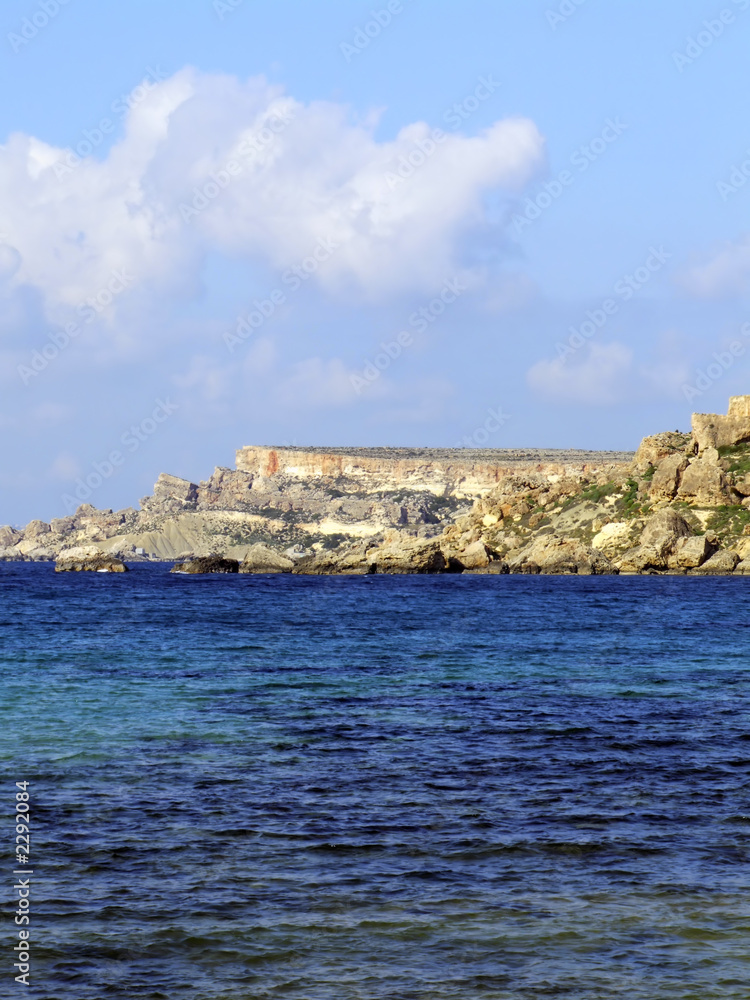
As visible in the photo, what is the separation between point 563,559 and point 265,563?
149 ft

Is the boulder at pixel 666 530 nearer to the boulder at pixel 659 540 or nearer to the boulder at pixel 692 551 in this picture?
the boulder at pixel 659 540

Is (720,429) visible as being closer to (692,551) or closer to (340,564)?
(692,551)

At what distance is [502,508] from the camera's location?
124000mm

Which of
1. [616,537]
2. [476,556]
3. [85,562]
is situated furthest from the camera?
[85,562]

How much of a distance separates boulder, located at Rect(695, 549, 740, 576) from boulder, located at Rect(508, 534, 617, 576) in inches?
430

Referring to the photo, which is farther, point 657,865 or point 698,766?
point 698,766

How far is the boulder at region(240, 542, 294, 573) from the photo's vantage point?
455 feet

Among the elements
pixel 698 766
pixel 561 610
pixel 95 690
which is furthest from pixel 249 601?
pixel 698 766

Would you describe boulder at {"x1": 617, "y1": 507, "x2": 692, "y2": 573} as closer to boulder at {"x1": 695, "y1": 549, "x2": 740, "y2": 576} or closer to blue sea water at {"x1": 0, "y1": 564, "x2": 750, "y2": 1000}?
boulder at {"x1": 695, "y1": 549, "x2": 740, "y2": 576}

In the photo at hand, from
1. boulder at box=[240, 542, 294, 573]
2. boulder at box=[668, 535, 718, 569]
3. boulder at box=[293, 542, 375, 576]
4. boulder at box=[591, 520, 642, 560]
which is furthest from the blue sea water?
boulder at box=[240, 542, 294, 573]

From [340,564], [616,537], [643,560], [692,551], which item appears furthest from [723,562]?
[340,564]

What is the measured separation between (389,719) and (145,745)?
16.9 feet

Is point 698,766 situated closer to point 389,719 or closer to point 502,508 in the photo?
point 389,719

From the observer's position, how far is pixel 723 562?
313ft
